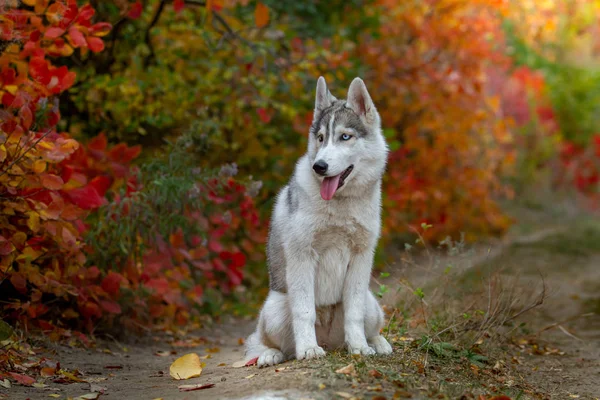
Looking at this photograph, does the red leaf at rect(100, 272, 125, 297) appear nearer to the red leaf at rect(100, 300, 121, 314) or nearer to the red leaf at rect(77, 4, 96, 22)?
the red leaf at rect(100, 300, 121, 314)

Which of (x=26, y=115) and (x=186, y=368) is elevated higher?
(x=26, y=115)

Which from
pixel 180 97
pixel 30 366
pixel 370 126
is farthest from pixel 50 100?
pixel 370 126

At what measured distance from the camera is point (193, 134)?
22.6 ft

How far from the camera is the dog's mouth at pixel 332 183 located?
15.3ft

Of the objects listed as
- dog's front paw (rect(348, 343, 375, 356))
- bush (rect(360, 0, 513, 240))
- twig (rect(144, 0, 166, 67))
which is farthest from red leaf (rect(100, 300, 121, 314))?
bush (rect(360, 0, 513, 240))

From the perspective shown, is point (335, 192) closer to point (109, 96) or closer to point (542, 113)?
point (109, 96)

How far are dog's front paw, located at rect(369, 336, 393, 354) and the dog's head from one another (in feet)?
3.46

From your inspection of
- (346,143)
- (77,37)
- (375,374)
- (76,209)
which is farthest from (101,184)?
(375,374)

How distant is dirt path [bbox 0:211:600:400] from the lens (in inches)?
161

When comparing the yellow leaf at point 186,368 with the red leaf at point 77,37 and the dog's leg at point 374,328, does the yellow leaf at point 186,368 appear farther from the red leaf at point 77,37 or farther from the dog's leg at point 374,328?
the red leaf at point 77,37

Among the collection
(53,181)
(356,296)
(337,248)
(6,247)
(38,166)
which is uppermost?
(38,166)

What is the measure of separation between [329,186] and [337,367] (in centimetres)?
114

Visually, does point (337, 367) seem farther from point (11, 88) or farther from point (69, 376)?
point (11, 88)

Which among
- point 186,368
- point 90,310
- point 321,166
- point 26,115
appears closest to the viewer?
point 321,166
